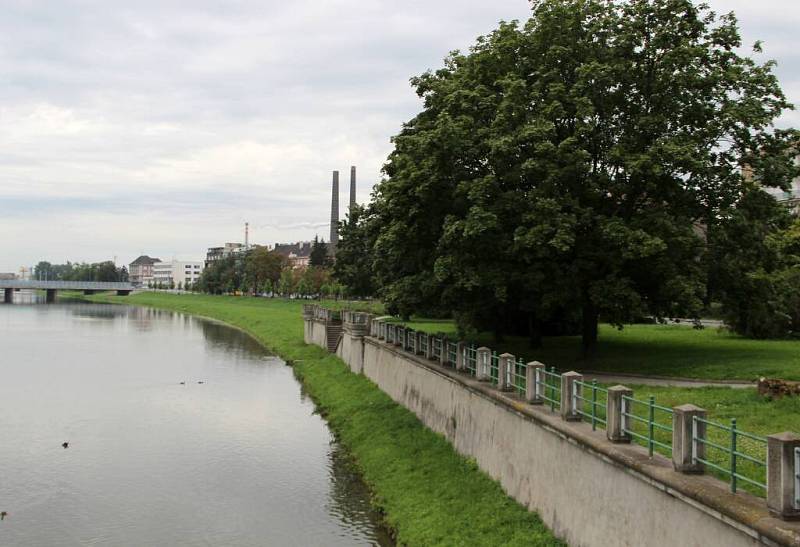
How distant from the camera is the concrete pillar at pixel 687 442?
10992 millimetres

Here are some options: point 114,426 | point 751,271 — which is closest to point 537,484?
point 751,271

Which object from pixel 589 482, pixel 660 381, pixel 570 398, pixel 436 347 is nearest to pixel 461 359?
pixel 436 347

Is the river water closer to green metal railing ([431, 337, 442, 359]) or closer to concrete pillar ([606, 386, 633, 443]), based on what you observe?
green metal railing ([431, 337, 442, 359])

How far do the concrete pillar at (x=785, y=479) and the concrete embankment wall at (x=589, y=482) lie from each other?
165 mm

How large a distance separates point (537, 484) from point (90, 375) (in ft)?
118

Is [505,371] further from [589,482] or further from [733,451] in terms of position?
→ [733,451]

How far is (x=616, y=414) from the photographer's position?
13.1 meters

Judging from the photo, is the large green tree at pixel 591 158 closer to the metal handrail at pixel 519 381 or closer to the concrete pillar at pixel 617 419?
the metal handrail at pixel 519 381

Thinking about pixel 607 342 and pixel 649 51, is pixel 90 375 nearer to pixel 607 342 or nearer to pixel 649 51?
pixel 607 342

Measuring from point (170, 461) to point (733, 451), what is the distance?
1970 centimetres

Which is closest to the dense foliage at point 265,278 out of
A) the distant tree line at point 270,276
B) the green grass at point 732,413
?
the distant tree line at point 270,276

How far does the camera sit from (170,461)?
25000mm

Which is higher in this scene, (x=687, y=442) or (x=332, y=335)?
(x=687, y=442)

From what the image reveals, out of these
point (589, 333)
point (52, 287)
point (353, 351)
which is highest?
point (52, 287)
